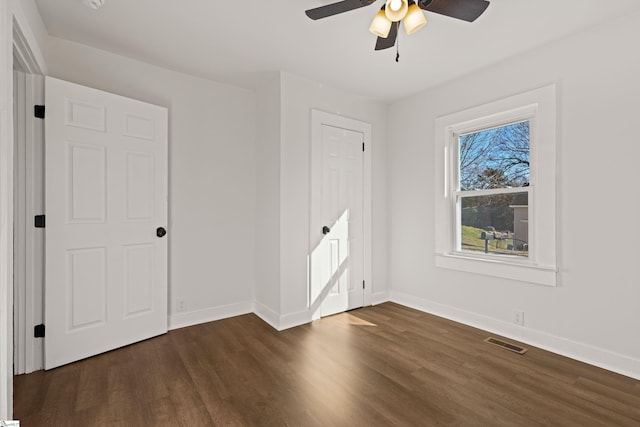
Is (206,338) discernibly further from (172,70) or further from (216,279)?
(172,70)

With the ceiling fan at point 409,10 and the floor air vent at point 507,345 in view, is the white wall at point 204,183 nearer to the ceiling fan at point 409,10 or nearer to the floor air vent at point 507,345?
the ceiling fan at point 409,10

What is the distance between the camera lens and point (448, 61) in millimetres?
2930

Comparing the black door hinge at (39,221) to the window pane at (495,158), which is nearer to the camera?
the black door hinge at (39,221)

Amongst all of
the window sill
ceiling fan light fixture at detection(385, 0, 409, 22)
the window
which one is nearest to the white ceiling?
ceiling fan light fixture at detection(385, 0, 409, 22)

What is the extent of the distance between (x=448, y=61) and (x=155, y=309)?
141 inches

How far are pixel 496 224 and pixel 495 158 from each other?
26.4 inches

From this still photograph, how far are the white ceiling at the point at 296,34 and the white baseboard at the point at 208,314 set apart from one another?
2.47 meters

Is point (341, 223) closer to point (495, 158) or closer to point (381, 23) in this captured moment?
point (495, 158)

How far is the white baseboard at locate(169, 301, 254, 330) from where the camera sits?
10.2 feet

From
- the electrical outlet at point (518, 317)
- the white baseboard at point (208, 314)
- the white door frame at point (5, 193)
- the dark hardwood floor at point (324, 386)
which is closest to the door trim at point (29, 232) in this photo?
the dark hardwood floor at point (324, 386)

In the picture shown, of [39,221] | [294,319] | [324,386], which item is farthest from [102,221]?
[324,386]

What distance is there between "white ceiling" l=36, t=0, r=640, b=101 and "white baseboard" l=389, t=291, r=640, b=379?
2488 millimetres

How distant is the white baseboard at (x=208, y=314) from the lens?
3.12 metres

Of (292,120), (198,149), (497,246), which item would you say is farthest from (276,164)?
(497,246)
